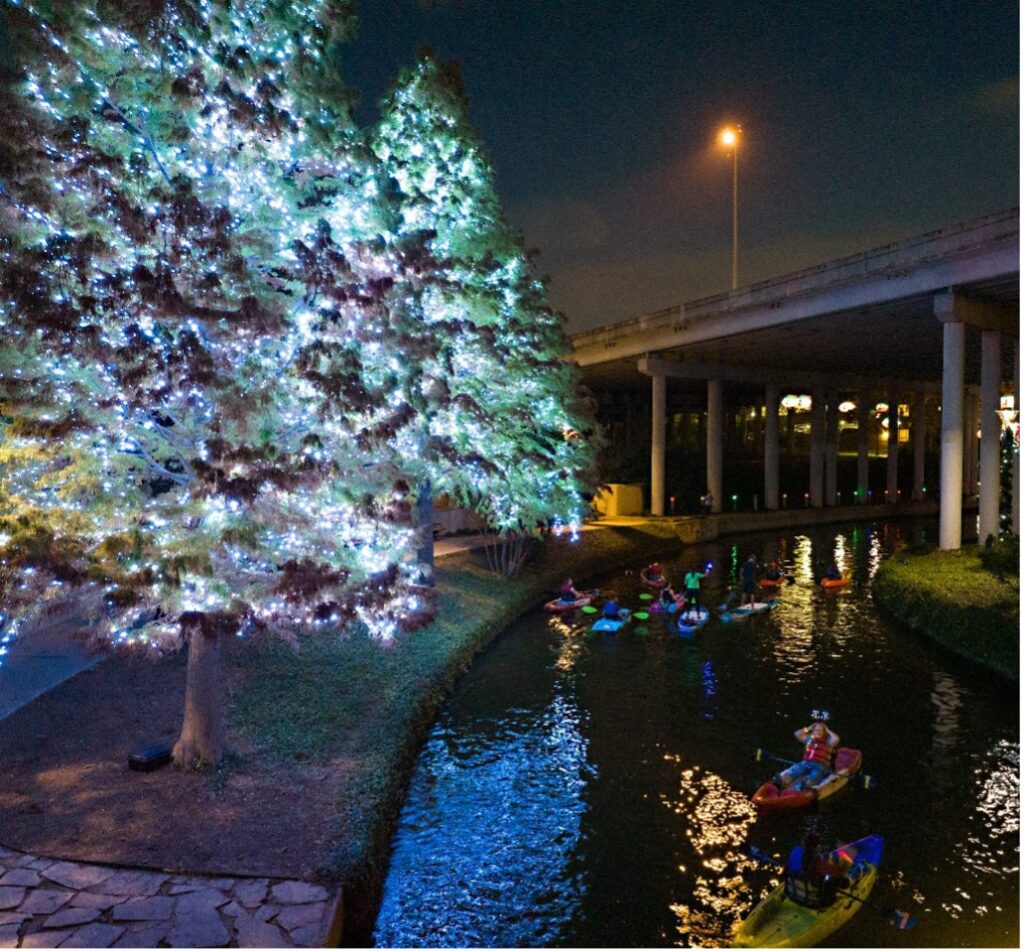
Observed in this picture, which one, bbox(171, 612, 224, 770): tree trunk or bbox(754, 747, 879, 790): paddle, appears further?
bbox(754, 747, 879, 790): paddle

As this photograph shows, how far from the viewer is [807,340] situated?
38219mm

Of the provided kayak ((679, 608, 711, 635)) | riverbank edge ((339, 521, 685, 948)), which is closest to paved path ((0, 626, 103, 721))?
riverbank edge ((339, 521, 685, 948))

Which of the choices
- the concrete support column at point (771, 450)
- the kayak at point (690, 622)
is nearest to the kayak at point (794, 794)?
the kayak at point (690, 622)

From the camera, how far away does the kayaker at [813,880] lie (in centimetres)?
845

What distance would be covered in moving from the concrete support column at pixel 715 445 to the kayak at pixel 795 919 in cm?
3774

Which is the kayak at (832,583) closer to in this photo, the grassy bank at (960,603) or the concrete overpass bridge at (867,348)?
the grassy bank at (960,603)

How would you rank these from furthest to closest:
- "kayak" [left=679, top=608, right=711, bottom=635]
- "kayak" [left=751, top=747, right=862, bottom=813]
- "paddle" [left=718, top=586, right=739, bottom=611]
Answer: "paddle" [left=718, top=586, right=739, bottom=611] → "kayak" [left=679, top=608, right=711, bottom=635] → "kayak" [left=751, top=747, right=862, bottom=813]

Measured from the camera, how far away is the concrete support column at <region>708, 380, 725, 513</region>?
46.1 meters

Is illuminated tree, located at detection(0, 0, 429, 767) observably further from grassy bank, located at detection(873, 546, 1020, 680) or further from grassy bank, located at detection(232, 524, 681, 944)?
grassy bank, located at detection(873, 546, 1020, 680)

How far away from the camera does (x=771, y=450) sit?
48.9m

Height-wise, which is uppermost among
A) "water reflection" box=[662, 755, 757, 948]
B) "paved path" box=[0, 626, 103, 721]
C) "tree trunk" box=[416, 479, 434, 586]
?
"tree trunk" box=[416, 479, 434, 586]

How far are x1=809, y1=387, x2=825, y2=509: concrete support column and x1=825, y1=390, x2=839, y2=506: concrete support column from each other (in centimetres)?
85

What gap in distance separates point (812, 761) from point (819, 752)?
20 cm

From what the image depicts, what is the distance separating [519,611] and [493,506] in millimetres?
3947
